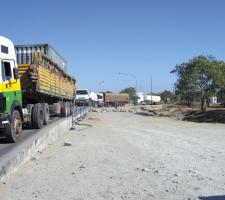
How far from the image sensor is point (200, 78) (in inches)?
2191

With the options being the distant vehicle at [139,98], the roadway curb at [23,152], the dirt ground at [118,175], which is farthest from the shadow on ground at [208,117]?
the distant vehicle at [139,98]

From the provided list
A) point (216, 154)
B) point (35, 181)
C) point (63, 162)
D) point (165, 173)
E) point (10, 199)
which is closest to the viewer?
point (10, 199)

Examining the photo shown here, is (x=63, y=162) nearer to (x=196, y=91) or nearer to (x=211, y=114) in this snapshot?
(x=211, y=114)

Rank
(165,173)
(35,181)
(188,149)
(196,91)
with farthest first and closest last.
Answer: (196,91) < (188,149) < (165,173) < (35,181)

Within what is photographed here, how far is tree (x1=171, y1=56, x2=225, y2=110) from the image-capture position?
180 ft

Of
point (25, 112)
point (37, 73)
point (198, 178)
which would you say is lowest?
point (198, 178)

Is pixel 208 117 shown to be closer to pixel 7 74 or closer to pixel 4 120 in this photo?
pixel 7 74

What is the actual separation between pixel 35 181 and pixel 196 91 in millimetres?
46470

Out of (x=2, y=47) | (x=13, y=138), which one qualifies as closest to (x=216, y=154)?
(x=13, y=138)

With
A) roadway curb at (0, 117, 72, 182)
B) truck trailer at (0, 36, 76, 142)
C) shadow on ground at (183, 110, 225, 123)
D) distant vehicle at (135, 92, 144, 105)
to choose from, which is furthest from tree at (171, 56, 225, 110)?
distant vehicle at (135, 92, 144, 105)

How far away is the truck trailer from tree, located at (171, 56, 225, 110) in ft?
93.1

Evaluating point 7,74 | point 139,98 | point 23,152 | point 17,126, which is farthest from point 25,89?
point 139,98

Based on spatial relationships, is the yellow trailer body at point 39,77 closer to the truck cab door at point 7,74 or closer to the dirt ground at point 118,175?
the dirt ground at point 118,175

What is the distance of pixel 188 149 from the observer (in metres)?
18.5
